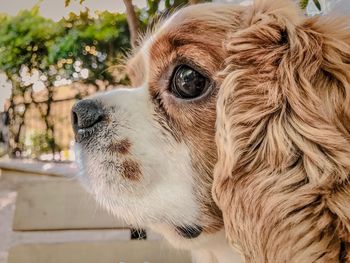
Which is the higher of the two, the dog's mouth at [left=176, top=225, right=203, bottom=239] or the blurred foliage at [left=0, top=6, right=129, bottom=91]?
the dog's mouth at [left=176, top=225, right=203, bottom=239]

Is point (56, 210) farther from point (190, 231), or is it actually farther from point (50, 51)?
point (50, 51)

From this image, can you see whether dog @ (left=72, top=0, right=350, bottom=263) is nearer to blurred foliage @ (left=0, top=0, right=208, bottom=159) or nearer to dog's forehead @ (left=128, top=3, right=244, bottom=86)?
dog's forehead @ (left=128, top=3, right=244, bottom=86)

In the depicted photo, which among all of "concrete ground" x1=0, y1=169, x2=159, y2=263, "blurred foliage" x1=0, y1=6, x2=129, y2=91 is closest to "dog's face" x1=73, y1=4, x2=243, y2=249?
"concrete ground" x1=0, y1=169, x2=159, y2=263

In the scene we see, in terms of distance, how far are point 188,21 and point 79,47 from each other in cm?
213

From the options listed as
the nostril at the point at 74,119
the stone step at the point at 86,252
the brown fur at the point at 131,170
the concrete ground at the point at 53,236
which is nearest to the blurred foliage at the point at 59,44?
the concrete ground at the point at 53,236

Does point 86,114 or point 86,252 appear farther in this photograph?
point 86,252

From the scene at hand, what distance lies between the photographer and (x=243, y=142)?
29.2 inches

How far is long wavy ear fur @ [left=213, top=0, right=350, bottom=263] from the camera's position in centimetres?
65

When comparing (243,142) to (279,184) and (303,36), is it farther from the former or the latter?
(303,36)

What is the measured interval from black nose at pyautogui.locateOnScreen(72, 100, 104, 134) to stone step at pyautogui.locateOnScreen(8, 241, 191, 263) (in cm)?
104

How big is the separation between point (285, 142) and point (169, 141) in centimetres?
24

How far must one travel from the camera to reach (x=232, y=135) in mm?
746

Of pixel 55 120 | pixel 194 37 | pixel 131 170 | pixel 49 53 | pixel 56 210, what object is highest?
pixel 194 37

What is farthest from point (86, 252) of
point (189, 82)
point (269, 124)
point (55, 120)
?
point (55, 120)
